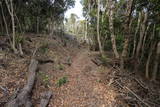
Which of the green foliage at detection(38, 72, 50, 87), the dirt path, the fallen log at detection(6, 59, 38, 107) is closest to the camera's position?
the fallen log at detection(6, 59, 38, 107)

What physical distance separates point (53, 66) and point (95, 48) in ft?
30.7

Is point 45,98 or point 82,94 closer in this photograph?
point 45,98

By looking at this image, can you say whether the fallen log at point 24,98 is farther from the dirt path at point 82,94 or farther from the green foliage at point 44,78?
the dirt path at point 82,94

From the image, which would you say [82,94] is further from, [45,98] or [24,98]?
[24,98]

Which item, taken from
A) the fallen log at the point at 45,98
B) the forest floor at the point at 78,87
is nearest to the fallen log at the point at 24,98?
the forest floor at the point at 78,87

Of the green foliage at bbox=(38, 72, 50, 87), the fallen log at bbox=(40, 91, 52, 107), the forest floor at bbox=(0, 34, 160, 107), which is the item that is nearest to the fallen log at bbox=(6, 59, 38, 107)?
the forest floor at bbox=(0, 34, 160, 107)

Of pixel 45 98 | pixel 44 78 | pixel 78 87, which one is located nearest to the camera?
pixel 45 98

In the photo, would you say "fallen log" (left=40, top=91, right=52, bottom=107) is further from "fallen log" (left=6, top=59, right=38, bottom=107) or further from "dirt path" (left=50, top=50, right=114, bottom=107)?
"fallen log" (left=6, top=59, right=38, bottom=107)

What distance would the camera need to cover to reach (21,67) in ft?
23.5

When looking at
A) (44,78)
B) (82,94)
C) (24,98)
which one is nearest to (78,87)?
(82,94)

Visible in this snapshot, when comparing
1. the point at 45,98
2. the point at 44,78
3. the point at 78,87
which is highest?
the point at 44,78

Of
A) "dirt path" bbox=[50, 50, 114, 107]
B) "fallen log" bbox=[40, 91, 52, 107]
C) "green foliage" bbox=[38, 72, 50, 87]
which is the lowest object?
"dirt path" bbox=[50, 50, 114, 107]

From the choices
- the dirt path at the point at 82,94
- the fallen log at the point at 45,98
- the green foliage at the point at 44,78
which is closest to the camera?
the fallen log at the point at 45,98

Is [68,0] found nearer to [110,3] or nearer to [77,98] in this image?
[110,3]
